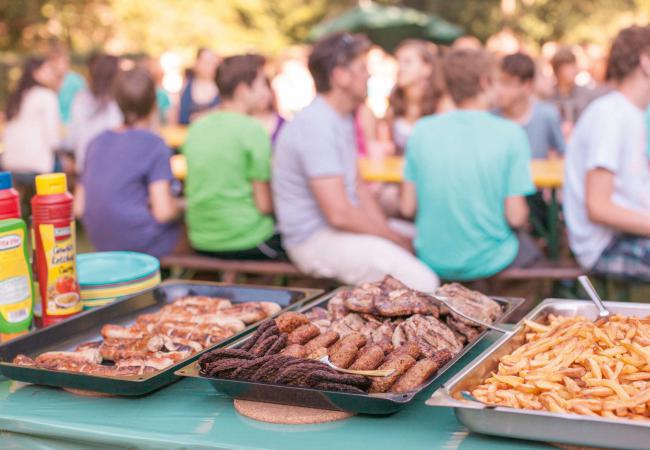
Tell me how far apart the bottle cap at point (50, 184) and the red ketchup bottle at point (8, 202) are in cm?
6

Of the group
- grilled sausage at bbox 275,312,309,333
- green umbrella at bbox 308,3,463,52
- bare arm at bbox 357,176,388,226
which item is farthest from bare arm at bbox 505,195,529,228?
green umbrella at bbox 308,3,463,52

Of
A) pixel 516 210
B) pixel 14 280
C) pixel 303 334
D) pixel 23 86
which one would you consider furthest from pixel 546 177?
pixel 23 86

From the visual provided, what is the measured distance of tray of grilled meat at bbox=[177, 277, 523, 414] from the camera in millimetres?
1633

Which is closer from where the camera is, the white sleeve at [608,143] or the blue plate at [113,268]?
the blue plate at [113,268]

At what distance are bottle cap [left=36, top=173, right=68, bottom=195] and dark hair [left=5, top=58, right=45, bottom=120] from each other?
507 cm

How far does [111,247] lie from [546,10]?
94.1ft

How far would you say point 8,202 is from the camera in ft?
6.82

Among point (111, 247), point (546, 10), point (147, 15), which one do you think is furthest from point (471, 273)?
point (546, 10)

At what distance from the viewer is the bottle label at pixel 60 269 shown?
2.13 metres

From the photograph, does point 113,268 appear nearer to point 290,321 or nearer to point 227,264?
point 290,321

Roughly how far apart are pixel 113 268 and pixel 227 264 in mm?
1835

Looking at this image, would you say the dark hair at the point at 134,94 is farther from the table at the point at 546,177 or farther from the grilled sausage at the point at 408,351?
the grilled sausage at the point at 408,351

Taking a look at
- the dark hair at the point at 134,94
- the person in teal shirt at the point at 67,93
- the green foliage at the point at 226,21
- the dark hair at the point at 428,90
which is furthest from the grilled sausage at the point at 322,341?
the green foliage at the point at 226,21

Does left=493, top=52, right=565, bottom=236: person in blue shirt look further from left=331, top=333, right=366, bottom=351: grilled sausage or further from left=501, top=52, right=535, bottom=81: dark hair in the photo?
left=331, top=333, right=366, bottom=351: grilled sausage
